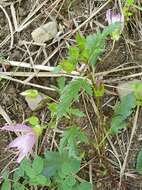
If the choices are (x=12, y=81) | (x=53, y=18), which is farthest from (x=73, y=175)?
(x=53, y=18)

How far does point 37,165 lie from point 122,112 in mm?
299

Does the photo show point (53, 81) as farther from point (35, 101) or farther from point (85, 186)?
point (85, 186)

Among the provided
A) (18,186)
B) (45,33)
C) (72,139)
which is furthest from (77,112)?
(45,33)

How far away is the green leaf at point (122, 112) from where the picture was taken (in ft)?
5.03

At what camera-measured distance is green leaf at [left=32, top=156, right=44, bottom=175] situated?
1515 mm

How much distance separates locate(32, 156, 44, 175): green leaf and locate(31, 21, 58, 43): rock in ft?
1.60

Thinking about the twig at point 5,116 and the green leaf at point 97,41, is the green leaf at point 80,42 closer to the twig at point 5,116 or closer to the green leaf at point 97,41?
the green leaf at point 97,41

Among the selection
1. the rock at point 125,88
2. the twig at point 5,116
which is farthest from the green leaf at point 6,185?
the rock at point 125,88

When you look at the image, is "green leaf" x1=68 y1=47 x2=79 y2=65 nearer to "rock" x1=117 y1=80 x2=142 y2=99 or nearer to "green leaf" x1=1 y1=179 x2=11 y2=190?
"rock" x1=117 y1=80 x2=142 y2=99

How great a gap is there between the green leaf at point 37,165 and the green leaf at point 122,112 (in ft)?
0.76

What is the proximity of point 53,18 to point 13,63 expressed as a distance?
0.22 meters

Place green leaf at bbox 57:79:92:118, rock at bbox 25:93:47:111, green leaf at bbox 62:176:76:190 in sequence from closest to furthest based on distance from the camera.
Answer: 1. green leaf at bbox 57:79:92:118
2. green leaf at bbox 62:176:76:190
3. rock at bbox 25:93:47:111

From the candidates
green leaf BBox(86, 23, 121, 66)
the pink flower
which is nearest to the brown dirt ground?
the pink flower

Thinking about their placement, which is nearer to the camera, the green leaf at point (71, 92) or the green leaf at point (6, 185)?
the green leaf at point (71, 92)
